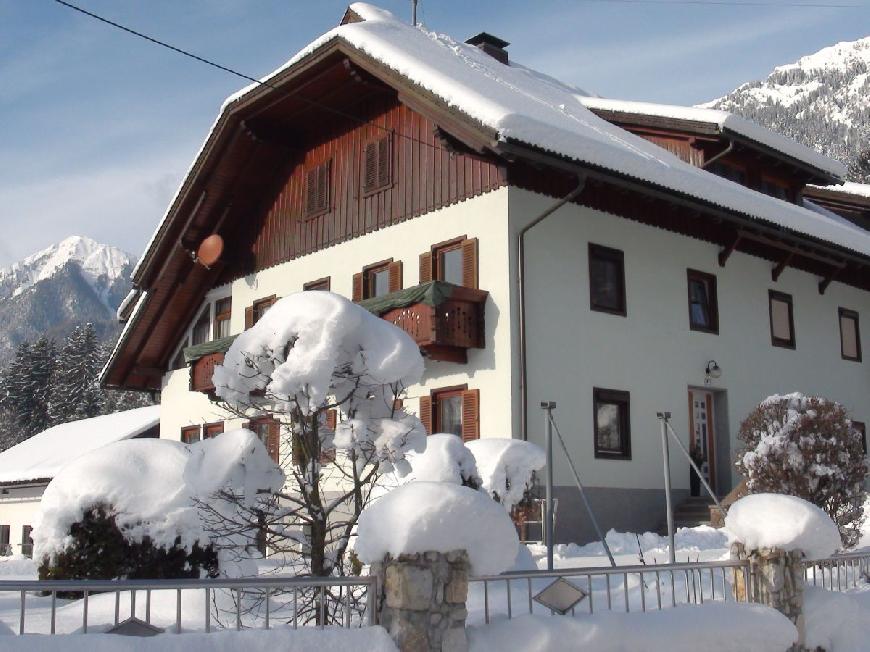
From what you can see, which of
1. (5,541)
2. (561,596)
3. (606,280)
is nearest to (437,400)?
(606,280)

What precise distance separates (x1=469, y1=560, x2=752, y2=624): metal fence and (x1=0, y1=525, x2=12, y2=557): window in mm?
27508

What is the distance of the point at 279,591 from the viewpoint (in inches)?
278

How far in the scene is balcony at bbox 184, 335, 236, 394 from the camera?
22.2 meters

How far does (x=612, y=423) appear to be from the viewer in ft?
61.3

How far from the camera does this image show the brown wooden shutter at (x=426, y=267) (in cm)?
1903

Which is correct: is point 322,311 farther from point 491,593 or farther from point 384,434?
point 491,593

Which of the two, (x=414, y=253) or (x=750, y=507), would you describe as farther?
(x=414, y=253)

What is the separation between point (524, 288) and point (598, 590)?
7.59m

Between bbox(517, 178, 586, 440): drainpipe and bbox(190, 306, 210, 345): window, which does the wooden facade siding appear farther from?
bbox(190, 306, 210, 345): window

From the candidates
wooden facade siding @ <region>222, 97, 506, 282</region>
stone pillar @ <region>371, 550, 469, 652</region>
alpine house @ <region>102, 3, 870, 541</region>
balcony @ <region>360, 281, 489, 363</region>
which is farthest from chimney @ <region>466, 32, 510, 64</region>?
stone pillar @ <region>371, 550, 469, 652</region>

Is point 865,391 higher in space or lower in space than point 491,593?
higher

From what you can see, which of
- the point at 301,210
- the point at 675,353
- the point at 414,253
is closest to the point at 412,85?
the point at 414,253

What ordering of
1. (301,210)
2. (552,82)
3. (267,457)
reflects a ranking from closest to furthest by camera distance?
(267,457), (301,210), (552,82)

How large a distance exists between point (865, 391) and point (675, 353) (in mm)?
7383
